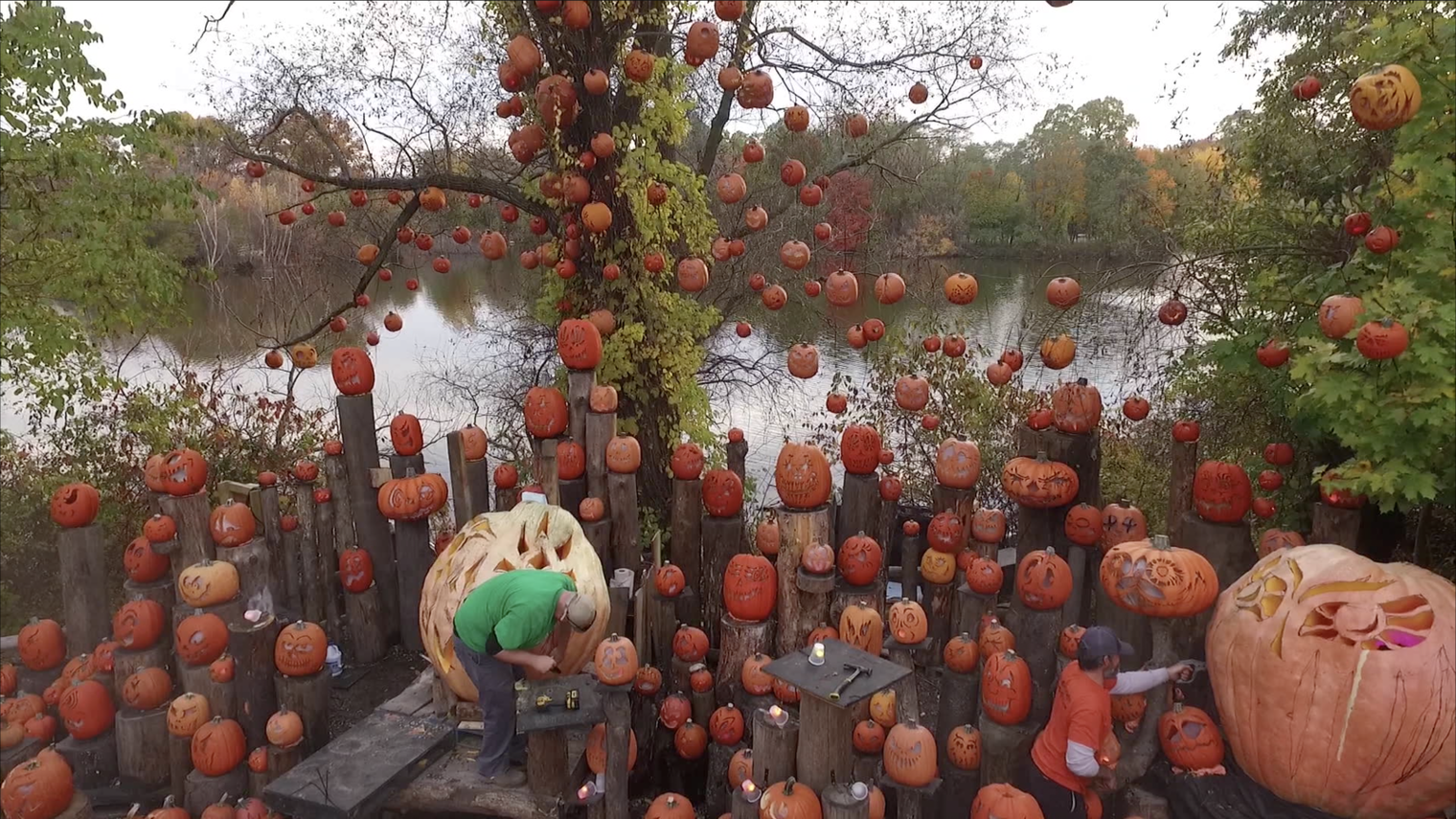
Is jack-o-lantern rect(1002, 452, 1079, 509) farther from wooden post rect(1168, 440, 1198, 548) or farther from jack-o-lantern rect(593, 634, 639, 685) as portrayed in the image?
jack-o-lantern rect(593, 634, 639, 685)

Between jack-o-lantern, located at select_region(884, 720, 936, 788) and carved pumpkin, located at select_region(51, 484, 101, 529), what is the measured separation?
5521mm

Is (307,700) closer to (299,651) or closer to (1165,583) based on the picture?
(299,651)

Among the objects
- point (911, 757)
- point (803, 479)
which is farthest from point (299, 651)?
point (911, 757)

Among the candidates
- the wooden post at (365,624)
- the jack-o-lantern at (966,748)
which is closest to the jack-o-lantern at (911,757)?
the jack-o-lantern at (966,748)

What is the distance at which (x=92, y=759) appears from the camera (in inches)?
205

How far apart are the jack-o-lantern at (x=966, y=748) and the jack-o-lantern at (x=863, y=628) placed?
1.97ft

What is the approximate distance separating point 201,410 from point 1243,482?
34.7 ft

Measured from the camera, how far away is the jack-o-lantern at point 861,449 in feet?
18.2

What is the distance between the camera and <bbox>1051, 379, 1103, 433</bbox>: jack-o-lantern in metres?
5.04

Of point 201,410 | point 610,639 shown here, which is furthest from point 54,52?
point 610,639

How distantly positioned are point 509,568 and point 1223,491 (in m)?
4.14

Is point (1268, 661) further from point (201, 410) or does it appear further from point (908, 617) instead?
point (201, 410)

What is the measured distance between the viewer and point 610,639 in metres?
4.03

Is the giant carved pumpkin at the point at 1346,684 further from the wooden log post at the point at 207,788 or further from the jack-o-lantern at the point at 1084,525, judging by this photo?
the wooden log post at the point at 207,788
